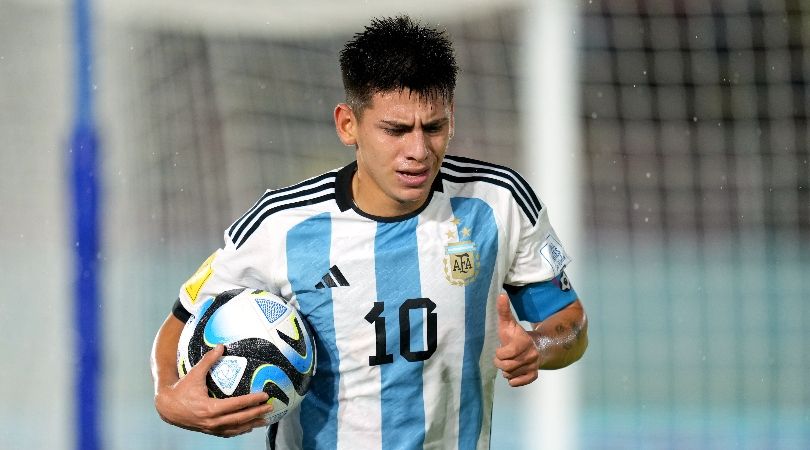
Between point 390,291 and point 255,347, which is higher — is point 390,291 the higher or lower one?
the higher one

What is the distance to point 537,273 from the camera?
3.46 meters

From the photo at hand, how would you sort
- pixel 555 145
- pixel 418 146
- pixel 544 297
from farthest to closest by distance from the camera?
pixel 555 145 < pixel 544 297 < pixel 418 146

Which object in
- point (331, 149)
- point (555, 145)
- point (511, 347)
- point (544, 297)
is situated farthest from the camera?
point (331, 149)

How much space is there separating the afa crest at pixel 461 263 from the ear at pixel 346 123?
401 millimetres

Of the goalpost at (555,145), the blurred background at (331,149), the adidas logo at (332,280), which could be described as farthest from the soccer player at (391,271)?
the goalpost at (555,145)

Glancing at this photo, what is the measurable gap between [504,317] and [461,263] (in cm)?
38

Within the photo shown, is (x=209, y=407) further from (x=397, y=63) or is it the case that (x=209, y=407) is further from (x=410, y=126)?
(x=397, y=63)

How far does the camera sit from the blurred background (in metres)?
6.18

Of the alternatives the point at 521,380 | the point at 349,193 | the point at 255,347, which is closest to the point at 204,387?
the point at 255,347

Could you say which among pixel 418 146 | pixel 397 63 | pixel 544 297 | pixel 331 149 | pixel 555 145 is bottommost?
pixel 544 297

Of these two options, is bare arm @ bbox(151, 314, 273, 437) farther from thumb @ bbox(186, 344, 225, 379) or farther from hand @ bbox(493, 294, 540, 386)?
hand @ bbox(493, 294, 540, 386)

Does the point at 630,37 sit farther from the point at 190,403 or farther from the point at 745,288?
the point at 190,403

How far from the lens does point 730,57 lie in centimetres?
829

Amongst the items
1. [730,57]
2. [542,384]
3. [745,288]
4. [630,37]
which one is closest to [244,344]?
[542,384]
